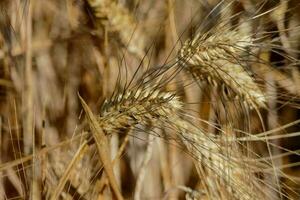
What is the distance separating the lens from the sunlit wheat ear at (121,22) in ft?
3.95

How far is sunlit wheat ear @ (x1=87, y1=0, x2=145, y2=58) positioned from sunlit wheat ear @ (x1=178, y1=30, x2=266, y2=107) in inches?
5.0

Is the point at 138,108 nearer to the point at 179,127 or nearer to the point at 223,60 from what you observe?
the point at 179,127

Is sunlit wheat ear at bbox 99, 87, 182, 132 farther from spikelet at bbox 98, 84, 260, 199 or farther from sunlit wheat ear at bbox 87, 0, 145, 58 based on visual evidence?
sunlit wheat ear at bbox 87, 0, 145, 58

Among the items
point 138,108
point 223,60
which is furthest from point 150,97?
point 223,60

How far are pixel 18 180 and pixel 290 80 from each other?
0.55 m

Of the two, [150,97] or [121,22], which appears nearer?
[150,97]

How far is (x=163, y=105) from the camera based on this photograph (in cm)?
107

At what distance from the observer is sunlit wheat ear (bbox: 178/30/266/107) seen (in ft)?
3.67

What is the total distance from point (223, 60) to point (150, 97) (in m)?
0.17

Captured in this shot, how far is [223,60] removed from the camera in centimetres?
116

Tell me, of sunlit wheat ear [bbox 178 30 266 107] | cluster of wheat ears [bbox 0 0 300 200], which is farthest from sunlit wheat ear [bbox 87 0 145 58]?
sunlit wheat ear [bbox 178 30 266 107]

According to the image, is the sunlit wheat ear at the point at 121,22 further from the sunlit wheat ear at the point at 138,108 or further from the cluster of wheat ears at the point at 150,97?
the sunlit wheat ear at the point at 138,108

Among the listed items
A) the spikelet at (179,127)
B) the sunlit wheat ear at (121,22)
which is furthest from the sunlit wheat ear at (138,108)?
the sunlit wheat ear at (121,22)

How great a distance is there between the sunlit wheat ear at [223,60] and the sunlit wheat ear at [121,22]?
0.42ft
